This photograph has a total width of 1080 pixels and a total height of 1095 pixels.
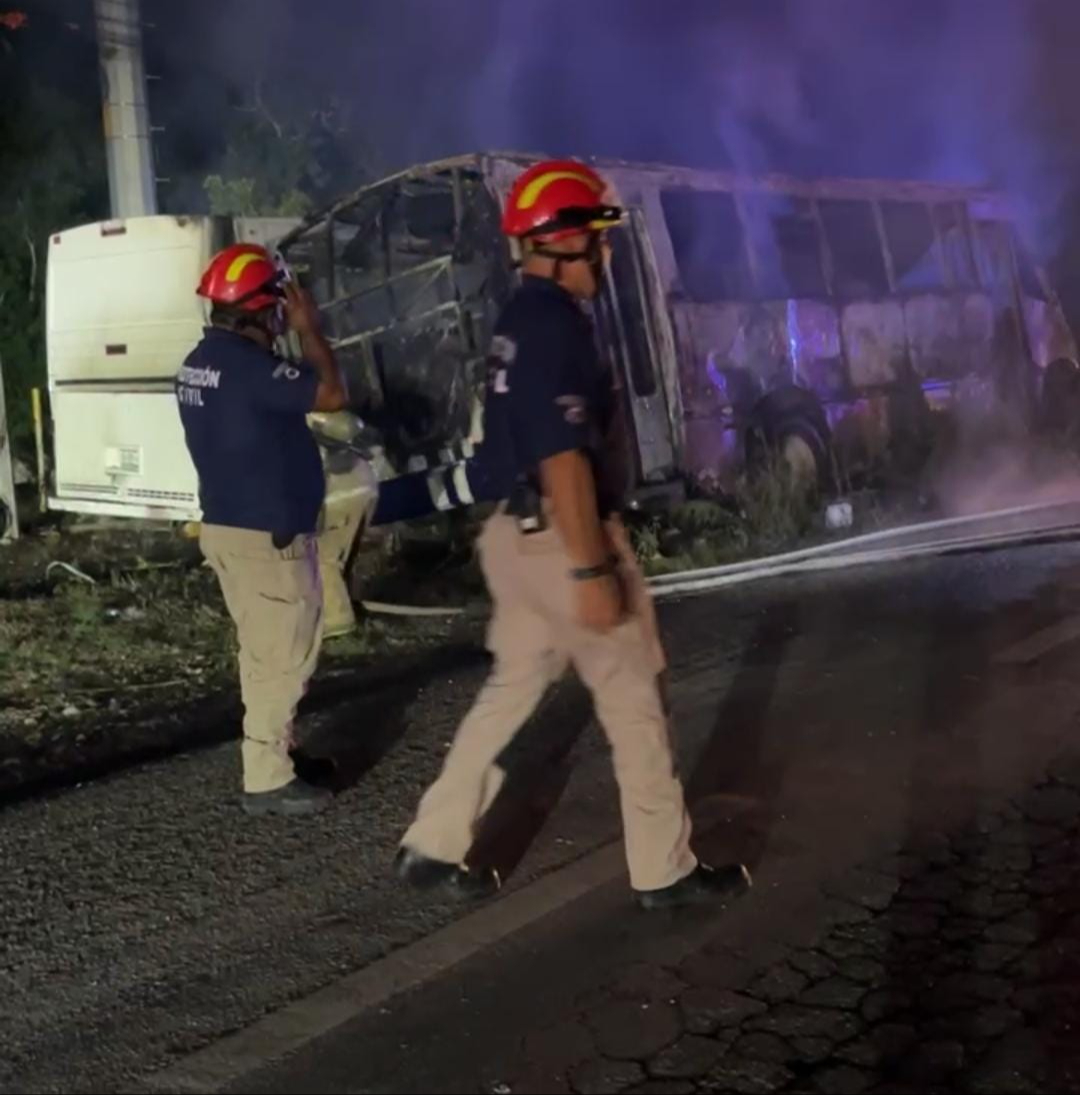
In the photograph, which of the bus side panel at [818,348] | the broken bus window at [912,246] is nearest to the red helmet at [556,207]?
the bus side panel at [818,348]

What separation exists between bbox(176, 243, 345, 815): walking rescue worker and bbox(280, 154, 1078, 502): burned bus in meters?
3.78

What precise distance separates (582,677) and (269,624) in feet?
4.35

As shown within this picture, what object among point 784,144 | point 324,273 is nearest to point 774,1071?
point 324,273

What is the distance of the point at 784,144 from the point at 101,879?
1522 centimetres

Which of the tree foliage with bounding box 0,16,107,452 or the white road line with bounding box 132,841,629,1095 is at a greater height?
the tree foliage with bounding box 0,16,107,452

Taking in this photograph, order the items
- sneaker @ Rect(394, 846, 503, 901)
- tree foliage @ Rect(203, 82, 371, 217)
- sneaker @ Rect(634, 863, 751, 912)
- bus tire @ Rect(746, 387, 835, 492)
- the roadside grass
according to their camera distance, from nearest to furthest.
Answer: sneaker @ Rect(634, 863, 751, 912), sneaker @ Rect(394, 846, 503, 901), the roadside grass, bus tire @ Rect(746, 387, 835, 492), tree foliage @ Rect(203, 82, 371, 217)

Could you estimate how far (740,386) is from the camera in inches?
418

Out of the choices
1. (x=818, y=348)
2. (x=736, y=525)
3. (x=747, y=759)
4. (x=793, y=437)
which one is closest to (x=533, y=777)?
(x=747, y=759)

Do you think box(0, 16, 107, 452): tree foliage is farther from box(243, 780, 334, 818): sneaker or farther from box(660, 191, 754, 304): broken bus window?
box(243, 780, 334, 818): sneaker

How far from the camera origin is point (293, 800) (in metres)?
4.83

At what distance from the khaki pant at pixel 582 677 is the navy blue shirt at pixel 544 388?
18cm

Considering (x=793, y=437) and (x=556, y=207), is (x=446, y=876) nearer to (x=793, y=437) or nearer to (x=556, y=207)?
(x=556, y=207)

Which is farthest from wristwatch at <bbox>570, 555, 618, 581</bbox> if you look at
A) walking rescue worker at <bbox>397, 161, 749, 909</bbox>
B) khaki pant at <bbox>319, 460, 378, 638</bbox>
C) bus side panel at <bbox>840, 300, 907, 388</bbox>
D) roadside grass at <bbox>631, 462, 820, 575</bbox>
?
bus side panel at <bbox>840, 300, 907, 388</bbox>

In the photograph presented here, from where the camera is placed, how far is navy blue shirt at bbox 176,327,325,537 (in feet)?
14.8
